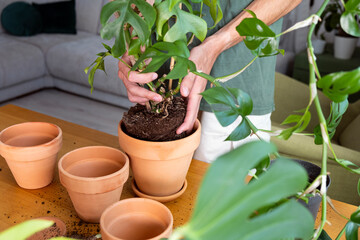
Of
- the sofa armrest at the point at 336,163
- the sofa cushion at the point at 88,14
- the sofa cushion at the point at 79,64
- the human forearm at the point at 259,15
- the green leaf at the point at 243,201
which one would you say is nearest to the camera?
the green leaf at the point at 243,201

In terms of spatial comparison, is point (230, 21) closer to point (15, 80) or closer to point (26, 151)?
point (26, 151)

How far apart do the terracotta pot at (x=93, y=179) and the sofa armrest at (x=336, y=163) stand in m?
0.93

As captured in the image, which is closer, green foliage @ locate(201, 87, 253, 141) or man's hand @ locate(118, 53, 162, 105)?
green foliage @ locate(201, 87, 253, 141)

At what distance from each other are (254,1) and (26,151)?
674mm

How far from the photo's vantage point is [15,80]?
10.1ft

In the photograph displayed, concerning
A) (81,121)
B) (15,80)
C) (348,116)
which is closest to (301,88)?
(348,116)

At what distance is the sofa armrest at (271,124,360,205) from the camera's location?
1396 mm

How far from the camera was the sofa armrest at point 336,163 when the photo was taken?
140cm

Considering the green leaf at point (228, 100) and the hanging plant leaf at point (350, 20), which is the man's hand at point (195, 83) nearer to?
the green leaf at point (228, 100)

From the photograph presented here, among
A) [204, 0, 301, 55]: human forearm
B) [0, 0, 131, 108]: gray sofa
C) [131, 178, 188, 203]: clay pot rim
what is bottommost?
[0, 0, 131, 108]: gray sofa

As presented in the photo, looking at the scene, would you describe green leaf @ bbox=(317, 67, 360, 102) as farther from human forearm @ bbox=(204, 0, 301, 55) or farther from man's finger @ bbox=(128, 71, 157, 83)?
human forearm @ bbox=(204, 0, 301, 55)

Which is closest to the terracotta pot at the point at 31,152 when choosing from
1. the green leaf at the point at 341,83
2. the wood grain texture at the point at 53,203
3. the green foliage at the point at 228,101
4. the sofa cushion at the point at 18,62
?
the wood grain texture at the point at 53,203

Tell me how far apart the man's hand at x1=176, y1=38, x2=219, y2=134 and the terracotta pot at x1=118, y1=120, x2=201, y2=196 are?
28mm

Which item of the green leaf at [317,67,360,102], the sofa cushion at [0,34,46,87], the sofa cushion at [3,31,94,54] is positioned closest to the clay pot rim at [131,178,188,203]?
the green leaf at [317,67,360,102]
